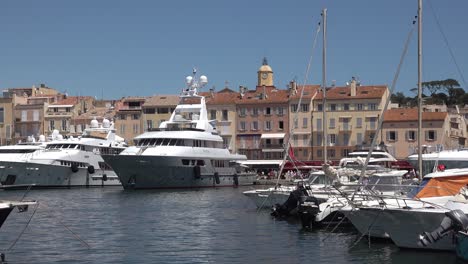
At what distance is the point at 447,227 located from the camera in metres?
25.1

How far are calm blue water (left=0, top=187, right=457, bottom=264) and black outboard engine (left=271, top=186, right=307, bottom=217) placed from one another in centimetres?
63

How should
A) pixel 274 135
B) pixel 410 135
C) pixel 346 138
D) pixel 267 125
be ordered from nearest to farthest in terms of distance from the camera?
pixel 410 135 → pixel 346 138 → pixel 274 135 → pixel 267 125

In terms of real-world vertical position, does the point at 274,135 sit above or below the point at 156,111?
below

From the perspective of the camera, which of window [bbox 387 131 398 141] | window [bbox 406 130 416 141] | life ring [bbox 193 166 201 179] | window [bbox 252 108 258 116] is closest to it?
life ring [bbox 193 166 201 179]

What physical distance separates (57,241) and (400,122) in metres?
72.8

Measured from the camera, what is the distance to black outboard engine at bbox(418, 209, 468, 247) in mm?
24625

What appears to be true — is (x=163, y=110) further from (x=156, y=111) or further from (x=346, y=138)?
(x=346, y=138)

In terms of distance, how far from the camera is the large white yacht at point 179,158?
69062mm

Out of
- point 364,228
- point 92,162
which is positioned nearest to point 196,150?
point 92,162

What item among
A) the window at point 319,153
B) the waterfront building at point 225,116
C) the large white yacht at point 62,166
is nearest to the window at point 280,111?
the waterfront building at point 225,116

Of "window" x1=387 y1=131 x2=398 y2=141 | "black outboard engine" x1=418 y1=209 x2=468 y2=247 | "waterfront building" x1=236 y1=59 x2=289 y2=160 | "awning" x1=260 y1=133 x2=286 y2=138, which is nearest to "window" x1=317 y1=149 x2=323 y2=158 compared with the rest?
"waterfront building" x1=236 y1=59 x2=289 y2=160

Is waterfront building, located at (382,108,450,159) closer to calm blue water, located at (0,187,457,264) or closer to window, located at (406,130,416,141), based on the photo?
window, located at (406,130,416,141)

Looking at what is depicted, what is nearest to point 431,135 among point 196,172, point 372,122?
point 372,122

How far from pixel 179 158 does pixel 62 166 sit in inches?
516
